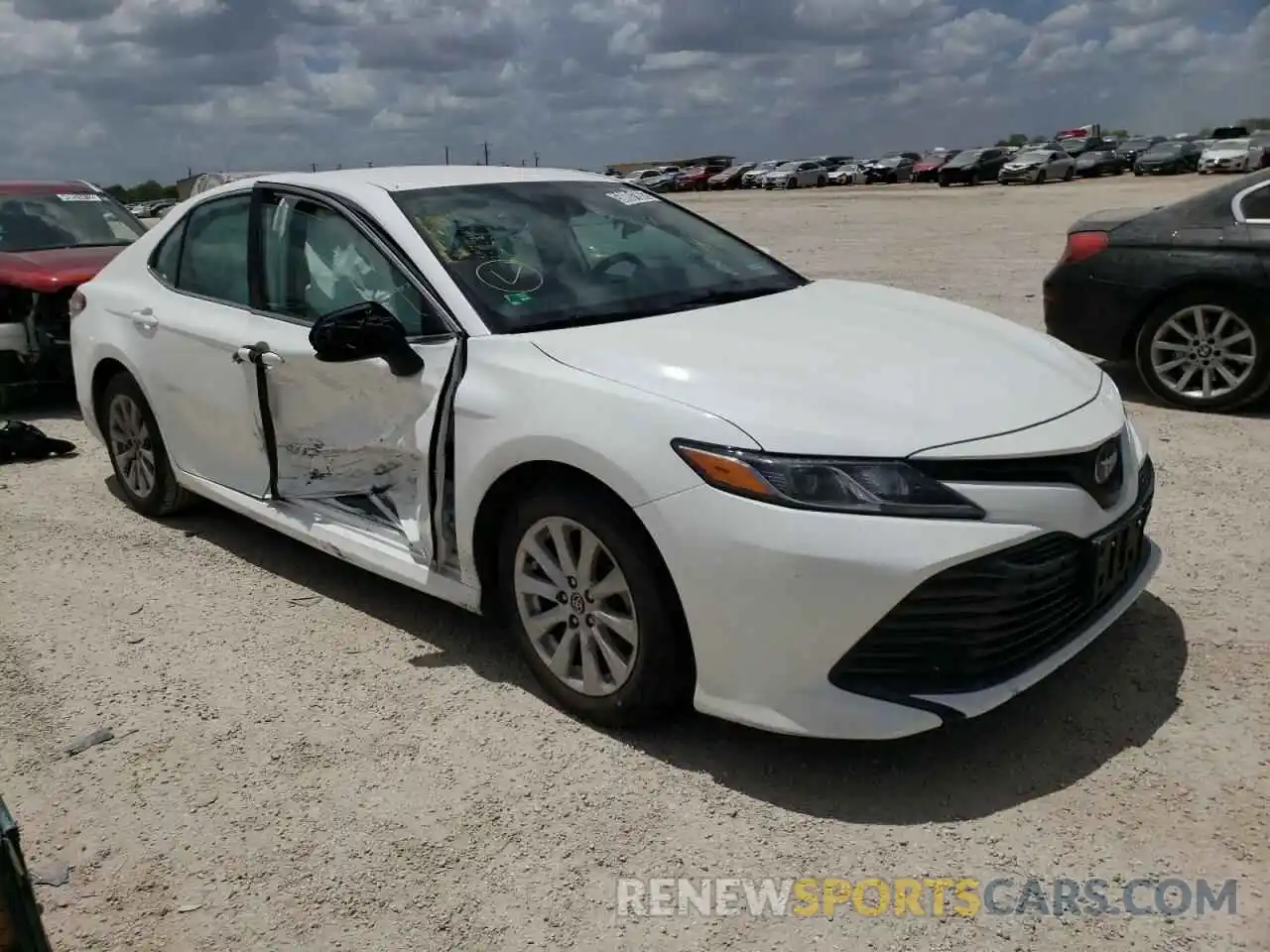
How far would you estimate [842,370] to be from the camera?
3201 millimetres

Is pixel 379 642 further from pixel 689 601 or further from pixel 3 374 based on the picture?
pixel 3 374

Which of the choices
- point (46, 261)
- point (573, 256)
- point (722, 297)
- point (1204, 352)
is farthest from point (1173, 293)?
point (46, 261)

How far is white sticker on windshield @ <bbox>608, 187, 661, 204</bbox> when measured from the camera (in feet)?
15.1

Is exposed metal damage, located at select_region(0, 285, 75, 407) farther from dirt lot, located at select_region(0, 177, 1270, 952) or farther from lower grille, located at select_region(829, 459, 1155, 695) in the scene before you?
lower grille, located at select_region(829, 459, 1155, 695)

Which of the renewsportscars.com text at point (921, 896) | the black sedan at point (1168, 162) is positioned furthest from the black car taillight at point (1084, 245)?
the black sedan at point (1168, 162)

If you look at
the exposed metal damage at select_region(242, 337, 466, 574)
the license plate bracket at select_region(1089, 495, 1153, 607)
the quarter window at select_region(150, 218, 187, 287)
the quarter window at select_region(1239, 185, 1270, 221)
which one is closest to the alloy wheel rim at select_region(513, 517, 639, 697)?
the exposed metal damage at select_region(242, 337, 466, 574)

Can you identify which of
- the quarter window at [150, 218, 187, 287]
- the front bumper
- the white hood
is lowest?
the white hood

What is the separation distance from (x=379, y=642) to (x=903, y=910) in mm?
2193

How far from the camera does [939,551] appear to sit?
2762 millimetres

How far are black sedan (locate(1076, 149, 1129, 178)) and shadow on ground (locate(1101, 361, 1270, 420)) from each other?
4539 cm

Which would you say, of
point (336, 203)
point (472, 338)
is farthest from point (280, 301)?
point (472, 338)

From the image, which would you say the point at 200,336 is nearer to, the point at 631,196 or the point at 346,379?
the point at 346,379

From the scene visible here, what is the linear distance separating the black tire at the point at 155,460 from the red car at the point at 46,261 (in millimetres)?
2030

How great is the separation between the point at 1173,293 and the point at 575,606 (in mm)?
4896
